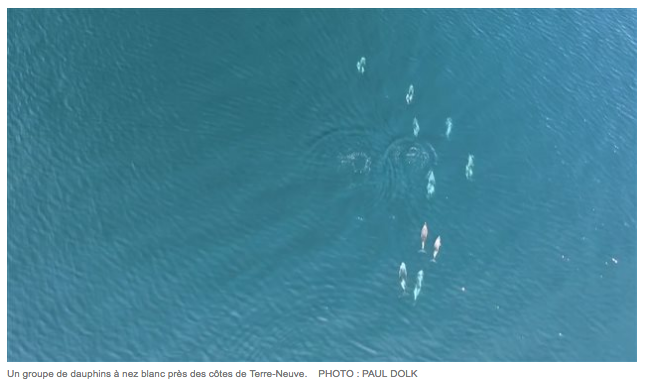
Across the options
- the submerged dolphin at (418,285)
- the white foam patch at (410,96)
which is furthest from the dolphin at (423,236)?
the white foam patch at (410,96)

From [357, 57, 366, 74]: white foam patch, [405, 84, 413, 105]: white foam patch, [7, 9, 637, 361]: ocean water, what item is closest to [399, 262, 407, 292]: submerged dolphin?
[7, 9, 637, 361]: ocean water

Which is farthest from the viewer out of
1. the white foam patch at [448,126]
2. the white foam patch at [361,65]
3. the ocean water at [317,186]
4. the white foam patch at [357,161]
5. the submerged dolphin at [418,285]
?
the white foam patch at [361,65]

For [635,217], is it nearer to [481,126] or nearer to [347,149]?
[481,126]

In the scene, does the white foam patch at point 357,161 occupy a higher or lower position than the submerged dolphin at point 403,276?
higher

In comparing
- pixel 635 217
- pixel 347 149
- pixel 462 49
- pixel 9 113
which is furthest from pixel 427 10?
pixel 9 113

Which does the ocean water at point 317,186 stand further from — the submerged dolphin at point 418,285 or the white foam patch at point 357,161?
the submerged dolphin at point 418,285

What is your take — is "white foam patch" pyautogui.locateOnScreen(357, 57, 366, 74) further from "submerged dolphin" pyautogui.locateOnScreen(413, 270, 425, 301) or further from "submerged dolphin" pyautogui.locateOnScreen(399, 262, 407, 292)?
"submerged dolphin" pyautogui.locateOnScreen(413, 270, 425, 301)

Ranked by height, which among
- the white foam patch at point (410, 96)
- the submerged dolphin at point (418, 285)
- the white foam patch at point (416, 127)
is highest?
the white foam patch at point (410, 96)

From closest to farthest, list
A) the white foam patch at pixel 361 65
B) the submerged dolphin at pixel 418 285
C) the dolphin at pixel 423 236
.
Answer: the submerged dolphin at pixel 418 285, the dolphin at pixel 423 236, the white foam patch at pixel 361 65

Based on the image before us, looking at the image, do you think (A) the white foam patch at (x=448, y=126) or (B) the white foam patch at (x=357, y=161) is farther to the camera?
(A) the white foam patch at (x=448, y=126)
